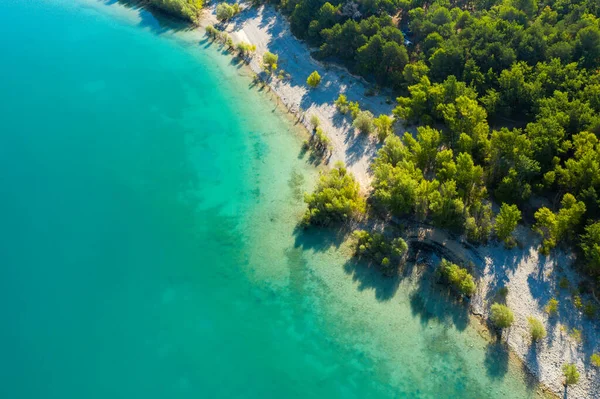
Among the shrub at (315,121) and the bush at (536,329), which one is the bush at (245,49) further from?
the bush at (536,329)

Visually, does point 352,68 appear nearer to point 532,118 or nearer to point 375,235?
point 532,118

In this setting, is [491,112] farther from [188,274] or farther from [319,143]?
[188,274]

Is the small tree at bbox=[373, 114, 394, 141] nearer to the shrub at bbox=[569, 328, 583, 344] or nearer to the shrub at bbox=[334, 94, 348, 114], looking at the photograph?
the shrub at bbox=[334, 94, 348, 114]

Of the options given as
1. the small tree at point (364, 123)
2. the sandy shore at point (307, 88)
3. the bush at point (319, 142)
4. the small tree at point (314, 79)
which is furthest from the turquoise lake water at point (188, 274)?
the small tree at point (364, 123)

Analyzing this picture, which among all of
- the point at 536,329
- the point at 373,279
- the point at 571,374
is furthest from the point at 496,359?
the point at 373,279

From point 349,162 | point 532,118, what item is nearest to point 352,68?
point 349,162

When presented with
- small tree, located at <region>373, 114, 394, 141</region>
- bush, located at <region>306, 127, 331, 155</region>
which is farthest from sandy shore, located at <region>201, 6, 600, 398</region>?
small tree, located at <region>373, 114, 394, 141</region>
